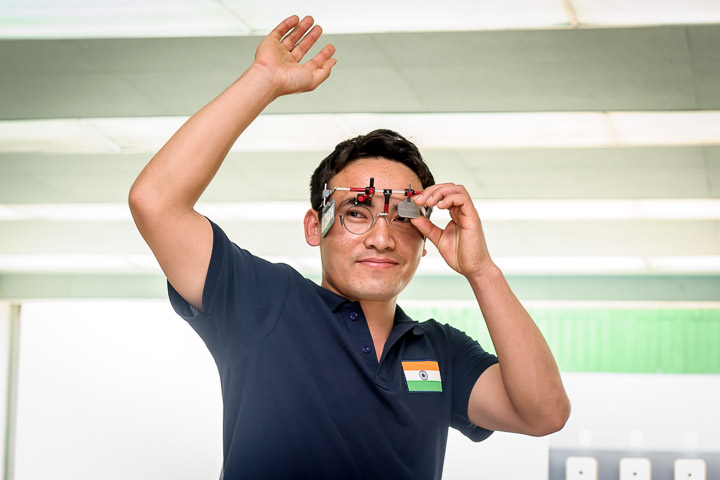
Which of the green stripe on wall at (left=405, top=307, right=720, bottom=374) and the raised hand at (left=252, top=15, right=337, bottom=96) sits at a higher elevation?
the green stripe on wall at (left=405, top=307, right=720, bottom=374)

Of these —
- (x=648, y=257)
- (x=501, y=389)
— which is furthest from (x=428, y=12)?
(x=648, y=257)

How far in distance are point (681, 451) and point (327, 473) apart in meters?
3.58

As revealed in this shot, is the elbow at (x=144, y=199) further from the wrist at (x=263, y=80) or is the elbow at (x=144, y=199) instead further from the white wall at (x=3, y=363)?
the white wall at (x=3, y=363)

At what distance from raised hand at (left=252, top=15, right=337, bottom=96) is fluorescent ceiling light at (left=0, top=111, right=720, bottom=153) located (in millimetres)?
2926

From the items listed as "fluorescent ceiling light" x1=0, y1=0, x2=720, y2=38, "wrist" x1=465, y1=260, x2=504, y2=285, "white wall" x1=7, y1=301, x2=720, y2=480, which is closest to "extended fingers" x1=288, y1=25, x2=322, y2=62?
"wrist" x1=465, y1=260, x2=504, y2=285

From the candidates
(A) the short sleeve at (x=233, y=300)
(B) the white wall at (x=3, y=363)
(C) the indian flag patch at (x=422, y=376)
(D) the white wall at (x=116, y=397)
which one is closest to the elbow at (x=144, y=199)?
(A) the short sleeve at (x=233, y=300)

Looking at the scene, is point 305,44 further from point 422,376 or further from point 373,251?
point 422,376

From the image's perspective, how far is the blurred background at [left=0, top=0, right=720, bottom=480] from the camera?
3.50 metres

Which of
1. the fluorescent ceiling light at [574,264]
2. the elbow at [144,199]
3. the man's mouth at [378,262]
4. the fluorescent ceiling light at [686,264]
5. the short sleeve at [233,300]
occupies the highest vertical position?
the fluorescent ceiling light at [574,264]

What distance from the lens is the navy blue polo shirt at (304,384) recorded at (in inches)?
49.4

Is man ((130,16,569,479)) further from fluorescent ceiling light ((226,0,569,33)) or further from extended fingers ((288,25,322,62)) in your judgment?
fluorescent ceiling light ((226,0,569,33))

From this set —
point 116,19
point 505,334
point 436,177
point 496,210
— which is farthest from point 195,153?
point 496,210

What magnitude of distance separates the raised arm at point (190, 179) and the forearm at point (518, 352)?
17.7 inches

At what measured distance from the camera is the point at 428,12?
3326 millimetres
